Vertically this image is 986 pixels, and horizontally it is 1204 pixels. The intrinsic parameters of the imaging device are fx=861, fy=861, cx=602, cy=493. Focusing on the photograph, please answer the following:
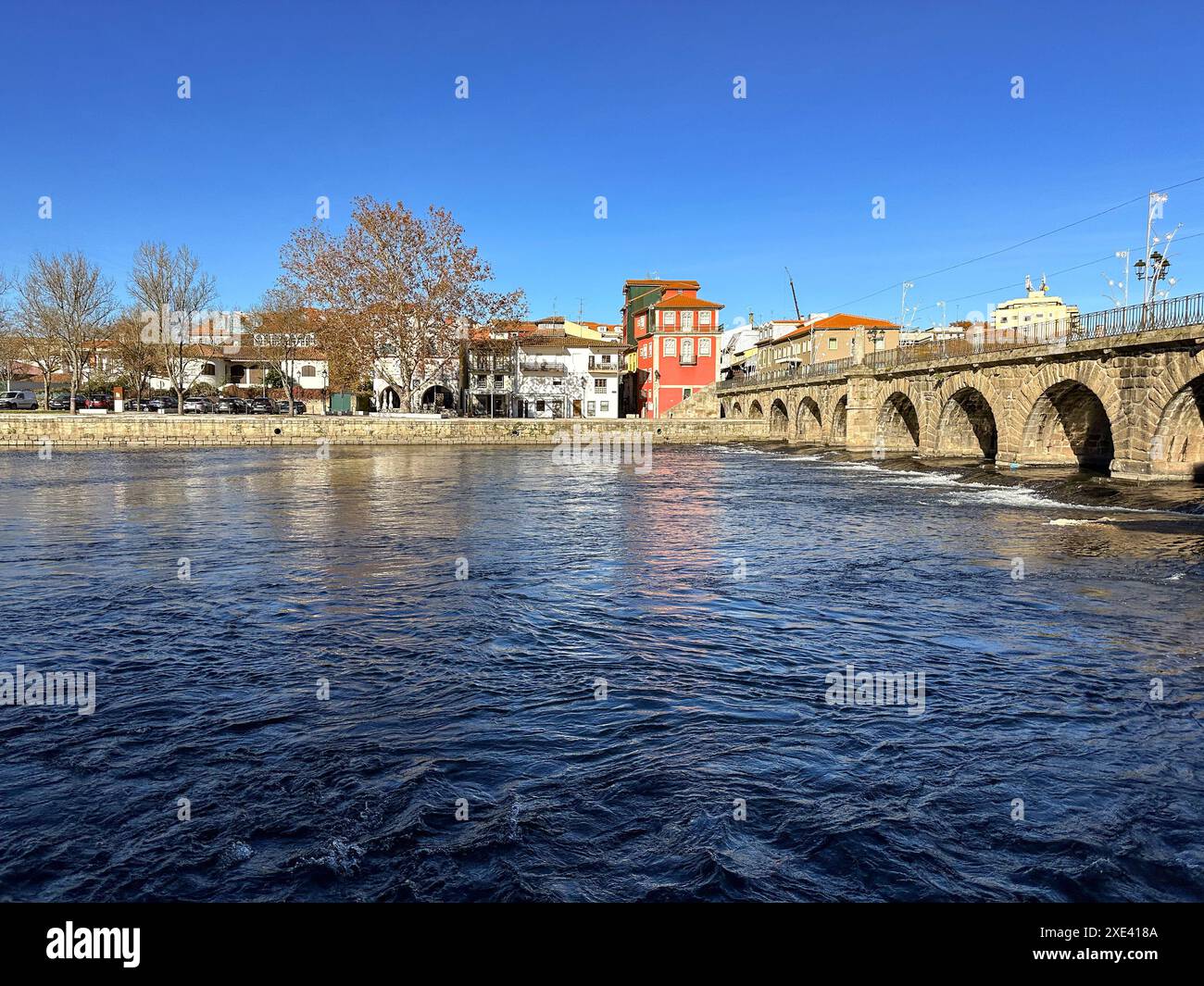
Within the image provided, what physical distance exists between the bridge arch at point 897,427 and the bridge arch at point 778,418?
17.6 meters

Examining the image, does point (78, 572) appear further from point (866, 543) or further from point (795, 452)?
point (795, 452)

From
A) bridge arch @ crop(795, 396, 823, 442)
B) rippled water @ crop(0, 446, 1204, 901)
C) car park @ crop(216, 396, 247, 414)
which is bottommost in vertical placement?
rippled water @ crop(0, 446, 1204, 901)

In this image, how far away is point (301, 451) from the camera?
179 ft

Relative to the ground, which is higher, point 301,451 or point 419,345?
point 419,345

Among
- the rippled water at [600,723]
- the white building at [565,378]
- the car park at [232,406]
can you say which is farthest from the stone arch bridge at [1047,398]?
the car park at [232,406]

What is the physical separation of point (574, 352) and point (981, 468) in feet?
194

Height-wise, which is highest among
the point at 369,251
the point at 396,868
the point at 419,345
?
the point at 369,251

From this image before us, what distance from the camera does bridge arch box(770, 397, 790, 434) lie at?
234 feet

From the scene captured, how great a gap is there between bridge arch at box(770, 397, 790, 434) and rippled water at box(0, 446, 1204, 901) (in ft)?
180

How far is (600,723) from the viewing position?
704 centimetres

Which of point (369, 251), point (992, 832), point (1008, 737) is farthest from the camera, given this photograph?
point (369, 251)

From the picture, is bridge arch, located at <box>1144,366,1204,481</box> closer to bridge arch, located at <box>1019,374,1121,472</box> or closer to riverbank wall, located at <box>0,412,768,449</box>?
bridge arch, located at <box>1019,374,1121,472</box>

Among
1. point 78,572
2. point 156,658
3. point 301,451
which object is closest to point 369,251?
point 301,451

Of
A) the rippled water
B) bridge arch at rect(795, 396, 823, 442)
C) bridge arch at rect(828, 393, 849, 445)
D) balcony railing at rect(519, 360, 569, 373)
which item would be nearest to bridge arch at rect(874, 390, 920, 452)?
bridge arch at rect(828, 393, 849, 445)
